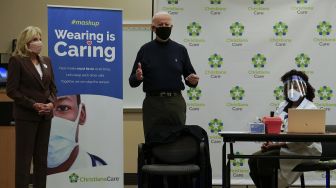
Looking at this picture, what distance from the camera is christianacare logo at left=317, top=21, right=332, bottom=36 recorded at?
231 inches

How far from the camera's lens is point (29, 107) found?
4.20 metres

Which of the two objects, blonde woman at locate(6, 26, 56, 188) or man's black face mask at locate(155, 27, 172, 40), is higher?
man's black face mask at locate(155, 27, 172, 40)

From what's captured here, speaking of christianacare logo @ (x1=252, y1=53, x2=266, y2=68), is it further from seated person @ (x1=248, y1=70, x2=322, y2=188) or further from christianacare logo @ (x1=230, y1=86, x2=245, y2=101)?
seated person @ (x1=248, y1=70, x2=322, y2=188)

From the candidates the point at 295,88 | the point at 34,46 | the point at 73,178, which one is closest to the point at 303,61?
the point at 295,88

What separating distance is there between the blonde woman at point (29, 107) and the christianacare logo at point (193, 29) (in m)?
2.05

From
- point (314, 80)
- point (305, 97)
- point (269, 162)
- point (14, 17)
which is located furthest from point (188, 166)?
point (14, 17)

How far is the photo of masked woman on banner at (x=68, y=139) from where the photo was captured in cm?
475

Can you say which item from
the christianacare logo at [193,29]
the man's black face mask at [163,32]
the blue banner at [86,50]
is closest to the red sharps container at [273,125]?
the man's black face mask at [163,32]

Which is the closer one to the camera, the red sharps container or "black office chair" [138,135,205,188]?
the red sharps container

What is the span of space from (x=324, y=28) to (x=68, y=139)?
3.32 m

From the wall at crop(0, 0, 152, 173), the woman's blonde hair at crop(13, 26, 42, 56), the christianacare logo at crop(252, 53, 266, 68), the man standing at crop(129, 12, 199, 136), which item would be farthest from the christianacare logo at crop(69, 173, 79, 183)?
the christianacare logo at crop(252, 53, 266, 68)

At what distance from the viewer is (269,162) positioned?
425cm

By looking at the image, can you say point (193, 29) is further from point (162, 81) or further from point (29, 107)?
point (29, 107)

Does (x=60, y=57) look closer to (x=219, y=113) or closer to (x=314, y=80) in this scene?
(x=219, y=113)
